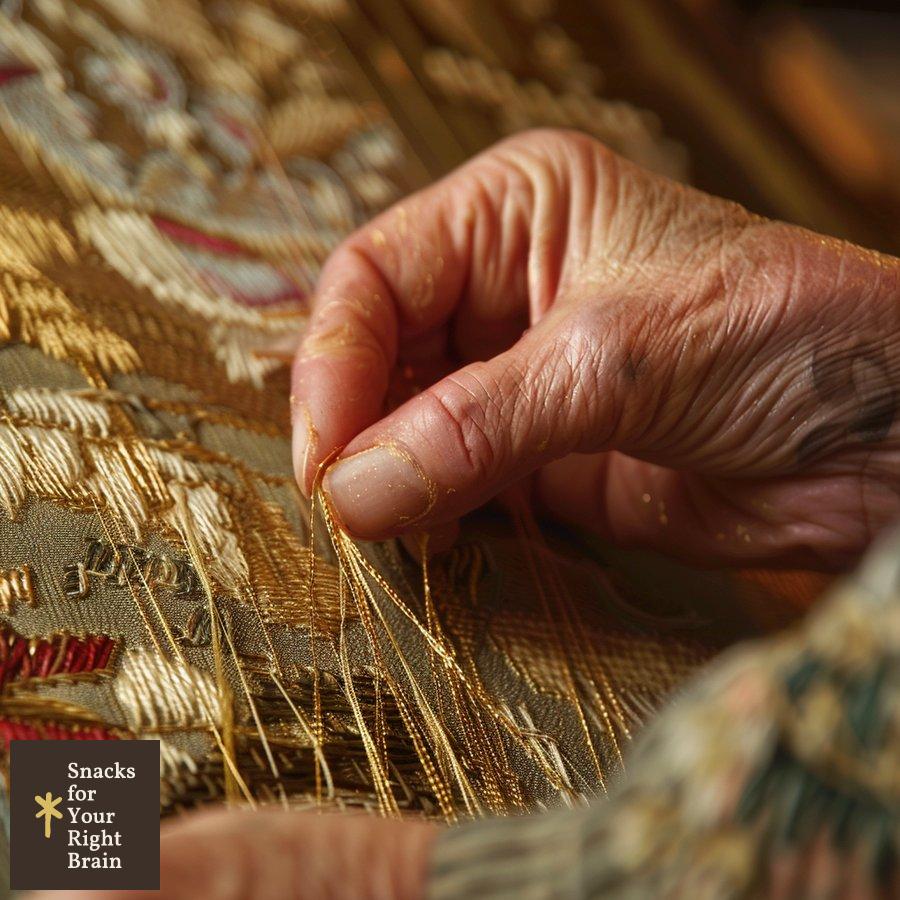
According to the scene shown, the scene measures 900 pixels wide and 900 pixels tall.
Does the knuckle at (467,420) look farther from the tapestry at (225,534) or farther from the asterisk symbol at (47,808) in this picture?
the asterisk symbol at (47,808)

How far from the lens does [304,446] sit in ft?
1.81

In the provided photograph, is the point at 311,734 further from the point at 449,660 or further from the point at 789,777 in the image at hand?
the point at 789,777

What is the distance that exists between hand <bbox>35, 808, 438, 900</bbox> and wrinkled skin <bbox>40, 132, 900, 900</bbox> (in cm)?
23

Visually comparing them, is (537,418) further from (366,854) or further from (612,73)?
(612,73)

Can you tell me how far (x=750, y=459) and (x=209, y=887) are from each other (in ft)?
1.43

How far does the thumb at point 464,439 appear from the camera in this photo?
512mm

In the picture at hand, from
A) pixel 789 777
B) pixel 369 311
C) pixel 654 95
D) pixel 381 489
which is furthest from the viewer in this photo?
pixel 654 95

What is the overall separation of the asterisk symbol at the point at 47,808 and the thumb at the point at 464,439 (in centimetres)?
19

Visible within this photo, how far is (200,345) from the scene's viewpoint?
70 centimetres

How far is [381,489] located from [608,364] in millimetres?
142

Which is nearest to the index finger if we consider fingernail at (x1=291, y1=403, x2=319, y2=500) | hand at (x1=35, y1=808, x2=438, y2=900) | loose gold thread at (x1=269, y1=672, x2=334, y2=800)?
fingernail at (x1=291, y1=403, x2=319, y2=500)

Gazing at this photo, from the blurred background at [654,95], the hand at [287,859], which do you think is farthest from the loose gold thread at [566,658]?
the blurred background at [654,95]

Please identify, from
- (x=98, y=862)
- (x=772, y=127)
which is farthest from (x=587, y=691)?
(x=772, y=127)

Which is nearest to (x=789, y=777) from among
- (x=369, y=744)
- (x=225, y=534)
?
(x=369, y=744)
